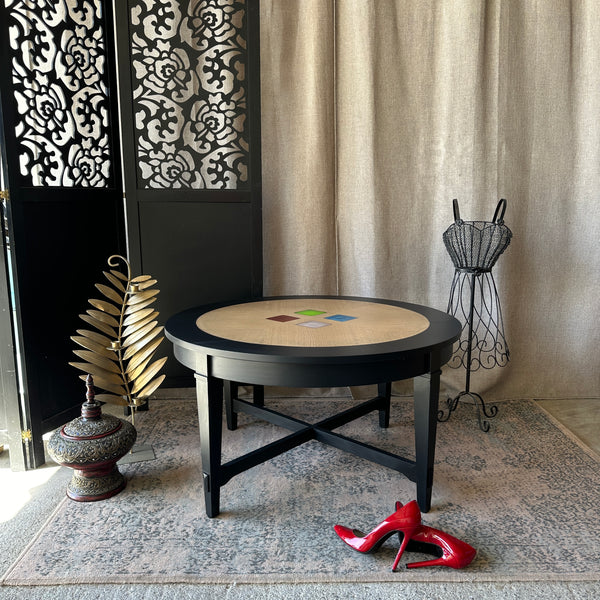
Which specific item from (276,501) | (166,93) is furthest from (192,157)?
(276,501)

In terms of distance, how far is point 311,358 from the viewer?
1644mm

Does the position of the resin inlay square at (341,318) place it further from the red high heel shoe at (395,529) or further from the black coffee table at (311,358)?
the red high heel shoe at (395,529)

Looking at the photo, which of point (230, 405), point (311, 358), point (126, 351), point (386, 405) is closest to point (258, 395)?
point (230, 405)

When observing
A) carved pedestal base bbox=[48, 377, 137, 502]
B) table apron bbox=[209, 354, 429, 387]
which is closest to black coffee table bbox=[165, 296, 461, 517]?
table apron bbox=[209, 354, 429, 387]

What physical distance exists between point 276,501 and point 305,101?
1.97 metres

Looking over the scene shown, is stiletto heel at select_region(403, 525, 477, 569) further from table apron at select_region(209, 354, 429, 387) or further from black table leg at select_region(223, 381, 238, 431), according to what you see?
black table leg at select_region(223, 381, 238, 431)

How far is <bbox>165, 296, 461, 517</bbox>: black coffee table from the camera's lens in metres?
1.69

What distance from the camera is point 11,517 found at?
192cm

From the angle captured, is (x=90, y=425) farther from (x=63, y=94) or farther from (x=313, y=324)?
(x=63, y=94)

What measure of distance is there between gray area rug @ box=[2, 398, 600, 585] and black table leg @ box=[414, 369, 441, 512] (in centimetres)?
9

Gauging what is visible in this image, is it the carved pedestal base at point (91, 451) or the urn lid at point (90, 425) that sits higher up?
the urn lid at point (90, 425)

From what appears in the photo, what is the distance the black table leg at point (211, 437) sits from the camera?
1849mm

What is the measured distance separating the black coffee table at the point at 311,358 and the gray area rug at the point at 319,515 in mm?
141

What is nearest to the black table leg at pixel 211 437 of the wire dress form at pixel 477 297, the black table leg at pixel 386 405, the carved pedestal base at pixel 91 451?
the carved pedestal base at pixel 91 451
